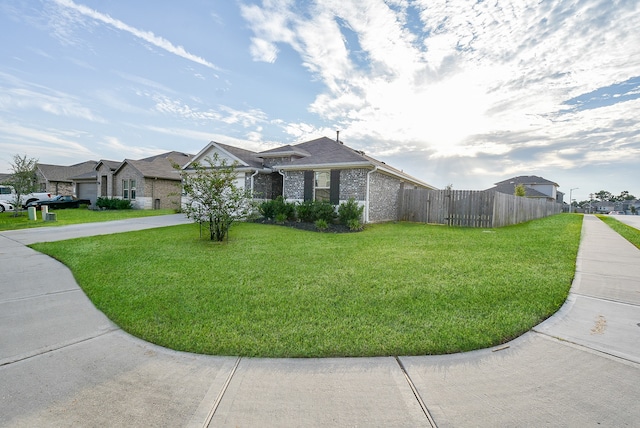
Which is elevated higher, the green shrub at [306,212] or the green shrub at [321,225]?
the green shrub at [306,212]

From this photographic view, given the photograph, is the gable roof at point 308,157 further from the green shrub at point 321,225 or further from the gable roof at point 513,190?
the gable roof at point 513,190

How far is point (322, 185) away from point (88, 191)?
2913 centimetres

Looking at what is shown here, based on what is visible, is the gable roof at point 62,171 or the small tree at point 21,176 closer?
the small tree at point 21,176

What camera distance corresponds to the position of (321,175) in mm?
14930

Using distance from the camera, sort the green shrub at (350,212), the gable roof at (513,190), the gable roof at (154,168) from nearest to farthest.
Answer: the green shrub at (350,212) < the gable roof at (154,168) < the gable roof at (513,190)

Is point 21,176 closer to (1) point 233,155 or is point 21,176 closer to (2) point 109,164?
(2) point 109,164

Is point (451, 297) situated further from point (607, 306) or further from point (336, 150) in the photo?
point (336, 150)

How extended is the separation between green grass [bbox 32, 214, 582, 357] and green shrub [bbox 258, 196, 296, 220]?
19.9ft

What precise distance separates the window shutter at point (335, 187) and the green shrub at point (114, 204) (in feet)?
63.3

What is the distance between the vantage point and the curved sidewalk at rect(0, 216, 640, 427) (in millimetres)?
2006

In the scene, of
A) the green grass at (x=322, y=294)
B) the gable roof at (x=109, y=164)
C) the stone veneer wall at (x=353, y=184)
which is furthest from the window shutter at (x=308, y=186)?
the gable roof at (x=109, y=164)

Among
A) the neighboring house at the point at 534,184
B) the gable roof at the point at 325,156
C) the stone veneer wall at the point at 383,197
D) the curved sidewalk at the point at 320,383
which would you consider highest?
the neighboring house at the point at 534,184

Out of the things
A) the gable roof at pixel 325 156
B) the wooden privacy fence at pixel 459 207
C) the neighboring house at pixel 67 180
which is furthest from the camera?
the neighboring house at pixel 67 180

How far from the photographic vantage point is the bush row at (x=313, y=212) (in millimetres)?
12297
